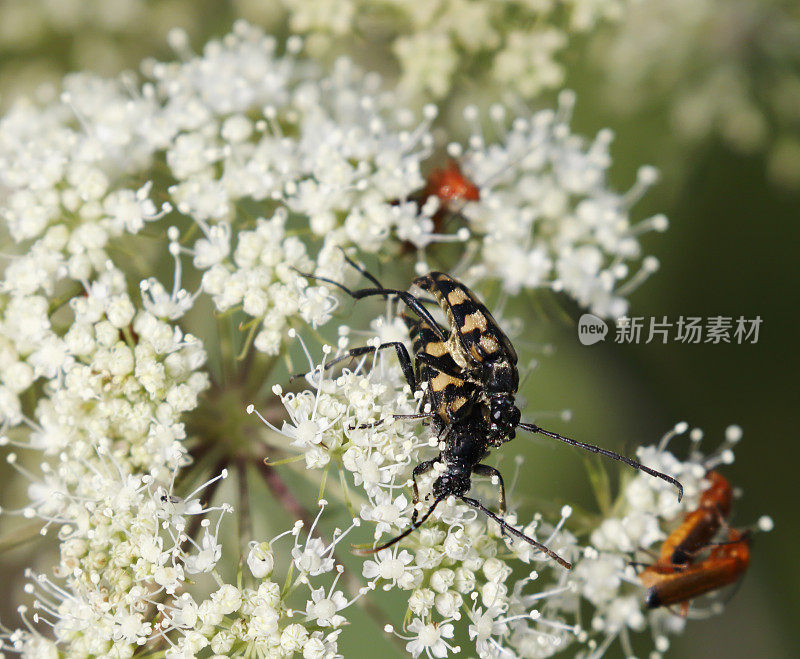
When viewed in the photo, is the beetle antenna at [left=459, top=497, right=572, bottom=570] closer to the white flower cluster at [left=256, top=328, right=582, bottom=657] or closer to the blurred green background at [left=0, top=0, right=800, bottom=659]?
the white flower cluster at [left=256, top=328, right=582, bottom=657]

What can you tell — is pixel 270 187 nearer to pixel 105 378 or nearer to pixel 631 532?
pixel 105 378

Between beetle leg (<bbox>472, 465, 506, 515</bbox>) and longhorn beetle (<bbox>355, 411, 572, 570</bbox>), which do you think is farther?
beetle leg (<bbox>472, 465, 506, 515</bbox>)

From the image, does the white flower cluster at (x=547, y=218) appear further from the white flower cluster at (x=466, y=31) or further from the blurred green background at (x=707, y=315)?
the blurred green background at (x=707, y=315)

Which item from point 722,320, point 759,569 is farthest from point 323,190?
point 759,569

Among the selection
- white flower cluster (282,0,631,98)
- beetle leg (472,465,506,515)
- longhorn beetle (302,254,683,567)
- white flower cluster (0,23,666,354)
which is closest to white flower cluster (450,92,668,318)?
white flower cluster (0,23,666,354)

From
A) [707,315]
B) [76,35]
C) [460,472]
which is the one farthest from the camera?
[707,315]

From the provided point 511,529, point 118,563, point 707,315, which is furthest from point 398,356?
point 707,315

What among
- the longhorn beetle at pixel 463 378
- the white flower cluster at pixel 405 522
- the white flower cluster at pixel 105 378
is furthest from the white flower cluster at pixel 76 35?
the white flower cluster at pixel 405 522
